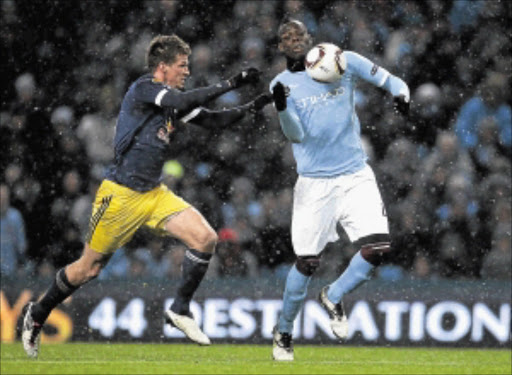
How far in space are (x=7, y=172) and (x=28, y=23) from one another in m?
1.48

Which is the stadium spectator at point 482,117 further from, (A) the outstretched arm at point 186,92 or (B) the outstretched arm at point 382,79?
(A) the outstretched arm at point 186,92

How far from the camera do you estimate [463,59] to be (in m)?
11.4

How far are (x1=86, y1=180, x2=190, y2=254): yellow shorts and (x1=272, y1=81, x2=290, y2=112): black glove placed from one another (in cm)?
91

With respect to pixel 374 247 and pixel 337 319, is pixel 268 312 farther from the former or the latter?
pixel 374 247

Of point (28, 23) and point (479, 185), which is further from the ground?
point (28, 23)

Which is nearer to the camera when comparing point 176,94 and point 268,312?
point 176,94

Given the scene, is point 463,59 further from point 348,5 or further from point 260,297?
point 260,297

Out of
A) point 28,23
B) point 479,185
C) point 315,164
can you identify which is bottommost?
point 479,185

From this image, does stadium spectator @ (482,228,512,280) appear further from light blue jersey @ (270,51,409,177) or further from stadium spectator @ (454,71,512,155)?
light blue jersey @ (270,51,409,177)

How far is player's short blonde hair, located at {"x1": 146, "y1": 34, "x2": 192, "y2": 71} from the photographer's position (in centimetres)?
768

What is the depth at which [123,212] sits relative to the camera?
25.1ft

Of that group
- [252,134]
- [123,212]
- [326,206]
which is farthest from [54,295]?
[252,134]

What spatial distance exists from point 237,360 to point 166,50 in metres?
1.99

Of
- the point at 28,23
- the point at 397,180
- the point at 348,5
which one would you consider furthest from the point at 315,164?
the point at 28,23
